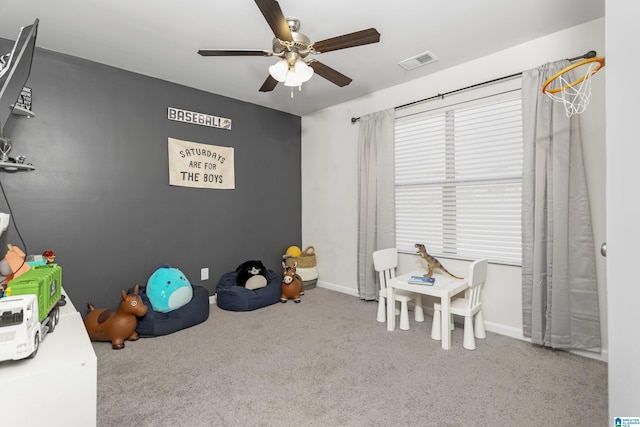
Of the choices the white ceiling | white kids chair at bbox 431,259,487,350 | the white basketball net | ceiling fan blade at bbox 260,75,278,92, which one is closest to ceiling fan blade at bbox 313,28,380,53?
the white ceiling

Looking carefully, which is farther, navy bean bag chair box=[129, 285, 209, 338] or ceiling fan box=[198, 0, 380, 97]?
navy bean bag chair box=[129, 285, 209, 338]

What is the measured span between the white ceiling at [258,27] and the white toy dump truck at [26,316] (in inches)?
71.2

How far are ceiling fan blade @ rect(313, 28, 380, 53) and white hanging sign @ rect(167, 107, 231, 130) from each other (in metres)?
2.00

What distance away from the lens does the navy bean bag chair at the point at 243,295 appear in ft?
10.7

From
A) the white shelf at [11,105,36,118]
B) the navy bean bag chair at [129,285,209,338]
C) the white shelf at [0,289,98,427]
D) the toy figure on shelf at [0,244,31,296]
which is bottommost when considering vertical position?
the navy bean bag chair at [129,285,209,338]

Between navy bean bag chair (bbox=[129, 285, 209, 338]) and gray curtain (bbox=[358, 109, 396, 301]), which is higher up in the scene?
gray curtain (bbox=[358, 109, 396, 301])

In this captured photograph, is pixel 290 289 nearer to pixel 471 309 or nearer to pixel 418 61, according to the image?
pixel 471 309

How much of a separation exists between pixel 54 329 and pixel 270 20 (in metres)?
1.92

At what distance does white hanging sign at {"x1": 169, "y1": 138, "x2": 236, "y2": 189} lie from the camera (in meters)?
3.29

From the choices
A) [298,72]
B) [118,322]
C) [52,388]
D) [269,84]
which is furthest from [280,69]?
[118,322]

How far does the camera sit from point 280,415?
165 cm

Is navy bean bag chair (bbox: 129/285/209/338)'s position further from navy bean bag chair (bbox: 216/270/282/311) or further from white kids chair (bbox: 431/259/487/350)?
white kids chair (bbox: 431/259/487/350)

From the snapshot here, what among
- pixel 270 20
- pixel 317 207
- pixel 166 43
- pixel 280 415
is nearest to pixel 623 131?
pixel 270 20

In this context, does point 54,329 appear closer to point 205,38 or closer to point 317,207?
point 205,38
